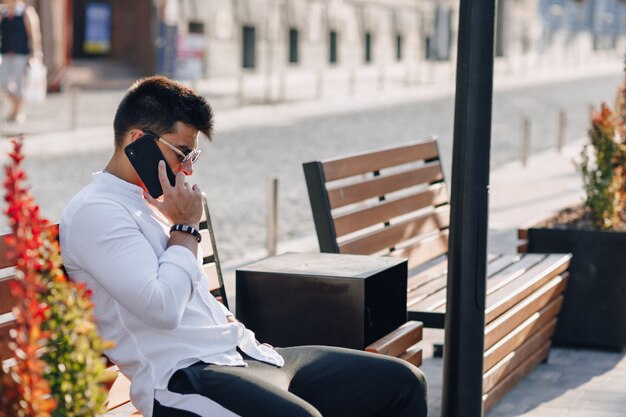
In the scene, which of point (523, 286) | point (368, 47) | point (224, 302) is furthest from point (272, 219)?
point (368, 47)

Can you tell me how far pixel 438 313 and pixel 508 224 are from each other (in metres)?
5.87

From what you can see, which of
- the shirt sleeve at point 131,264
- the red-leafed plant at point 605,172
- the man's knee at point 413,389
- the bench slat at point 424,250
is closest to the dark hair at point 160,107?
the shirt sleeve at point 131,264

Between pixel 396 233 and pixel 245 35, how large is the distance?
3200 cm

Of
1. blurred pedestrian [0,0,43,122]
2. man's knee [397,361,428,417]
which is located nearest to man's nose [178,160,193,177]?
man's knee [397,361,428,417]

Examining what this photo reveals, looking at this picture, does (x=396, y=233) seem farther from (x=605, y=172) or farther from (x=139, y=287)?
(x=139, y=287)

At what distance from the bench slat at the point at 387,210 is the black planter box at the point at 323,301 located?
764 millimetres

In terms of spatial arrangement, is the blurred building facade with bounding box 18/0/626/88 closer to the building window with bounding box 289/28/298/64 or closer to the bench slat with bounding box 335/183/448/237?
the building window with bounding box 289/28/298/64

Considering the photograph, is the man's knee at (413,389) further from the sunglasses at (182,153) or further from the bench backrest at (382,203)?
the bench backrest at (382,203)

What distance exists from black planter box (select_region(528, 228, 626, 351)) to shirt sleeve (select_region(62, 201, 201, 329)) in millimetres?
3297

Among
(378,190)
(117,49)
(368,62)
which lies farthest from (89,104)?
(368,62)

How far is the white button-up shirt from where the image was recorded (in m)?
3.19

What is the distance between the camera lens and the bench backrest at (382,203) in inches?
196

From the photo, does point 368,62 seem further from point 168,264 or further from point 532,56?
point 168,264

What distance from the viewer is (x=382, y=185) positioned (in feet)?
18.7
